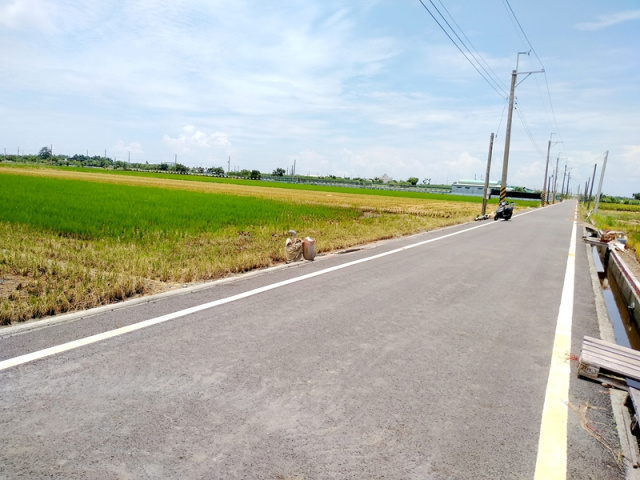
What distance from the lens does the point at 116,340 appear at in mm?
4016

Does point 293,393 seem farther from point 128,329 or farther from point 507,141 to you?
point 507,141

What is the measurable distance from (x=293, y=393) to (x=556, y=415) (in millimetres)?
1969

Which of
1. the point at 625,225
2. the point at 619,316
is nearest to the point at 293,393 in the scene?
the point at 619,316

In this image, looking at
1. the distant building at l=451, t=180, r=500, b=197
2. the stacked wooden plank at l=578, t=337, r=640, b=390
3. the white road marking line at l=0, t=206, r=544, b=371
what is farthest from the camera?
the distant building at l=451, t=180, r=500, b=197

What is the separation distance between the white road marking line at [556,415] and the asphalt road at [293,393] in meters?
0.05

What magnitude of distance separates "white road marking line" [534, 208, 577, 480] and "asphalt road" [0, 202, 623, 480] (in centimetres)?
5

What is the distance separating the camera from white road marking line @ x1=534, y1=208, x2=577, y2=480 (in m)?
2.53

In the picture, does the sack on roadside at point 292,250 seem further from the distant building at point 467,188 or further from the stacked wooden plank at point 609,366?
the distant building at point 467,188

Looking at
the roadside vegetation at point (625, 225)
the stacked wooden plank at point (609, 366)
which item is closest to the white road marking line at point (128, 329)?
the stacked wooden plank at point (609, 366)

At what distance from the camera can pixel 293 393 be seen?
3.19 metres

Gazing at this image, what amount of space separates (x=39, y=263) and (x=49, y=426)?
208 inches

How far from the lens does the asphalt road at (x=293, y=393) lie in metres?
2.43

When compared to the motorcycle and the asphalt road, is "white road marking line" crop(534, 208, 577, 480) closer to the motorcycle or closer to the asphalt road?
the asphalt road

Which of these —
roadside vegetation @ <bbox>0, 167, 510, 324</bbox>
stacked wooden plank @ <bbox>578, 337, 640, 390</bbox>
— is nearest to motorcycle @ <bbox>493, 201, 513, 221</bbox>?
roadside vegetation @ <bbox>0, 167, 510, 324</bbox>
